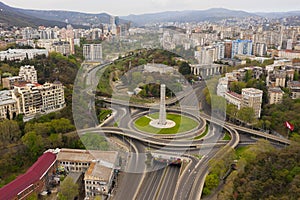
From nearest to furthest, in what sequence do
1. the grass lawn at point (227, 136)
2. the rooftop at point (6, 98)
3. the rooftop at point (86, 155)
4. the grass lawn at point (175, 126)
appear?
the rooftop at point (86, 155), the grass lawn at point (227, 136), the grass lawn at point (175, 126), the rooftop at point (6, 98)

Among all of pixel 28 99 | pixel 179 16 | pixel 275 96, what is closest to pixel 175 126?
pixel 275 96

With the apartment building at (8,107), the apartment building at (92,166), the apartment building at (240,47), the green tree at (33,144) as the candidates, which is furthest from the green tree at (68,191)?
the apartment building at (240,47)

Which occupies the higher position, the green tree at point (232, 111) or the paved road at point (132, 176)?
the green tree at point (232, 111)

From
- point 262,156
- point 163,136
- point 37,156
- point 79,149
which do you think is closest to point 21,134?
point 37,156

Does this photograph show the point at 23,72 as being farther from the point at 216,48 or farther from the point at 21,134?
the point at 216,48

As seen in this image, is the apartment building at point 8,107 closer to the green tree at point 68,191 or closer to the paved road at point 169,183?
the green tree at point 68,191

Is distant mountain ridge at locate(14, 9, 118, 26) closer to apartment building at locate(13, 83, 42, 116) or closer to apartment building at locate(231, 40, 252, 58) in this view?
apartment building at locate(231, 40, 252, 58)

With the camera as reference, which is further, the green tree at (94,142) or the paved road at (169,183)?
the green tree at (94,142)

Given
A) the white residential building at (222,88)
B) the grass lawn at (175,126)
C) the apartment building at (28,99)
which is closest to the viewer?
the grass lawn at (175,126)
